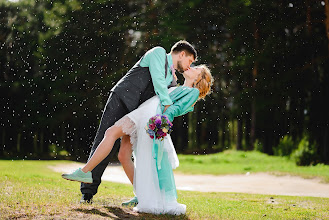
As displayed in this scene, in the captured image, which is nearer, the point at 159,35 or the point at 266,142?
the point at 266,142

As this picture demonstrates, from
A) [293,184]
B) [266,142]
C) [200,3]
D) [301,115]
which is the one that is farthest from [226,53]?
[293,184]

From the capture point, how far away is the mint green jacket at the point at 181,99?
18.4 ft

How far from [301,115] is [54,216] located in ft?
49.7

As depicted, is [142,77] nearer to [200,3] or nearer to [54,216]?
[54,216]

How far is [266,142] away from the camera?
70.3 ft

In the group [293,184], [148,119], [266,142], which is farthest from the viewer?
[266,142]

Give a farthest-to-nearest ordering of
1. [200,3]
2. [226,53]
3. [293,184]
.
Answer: [200,3], [226,53], [293,184]

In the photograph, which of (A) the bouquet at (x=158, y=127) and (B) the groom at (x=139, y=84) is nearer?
(A) the bouquet at (x=158, y=127)

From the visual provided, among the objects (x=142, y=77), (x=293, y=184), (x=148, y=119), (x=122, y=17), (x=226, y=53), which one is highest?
(x=122, y=17)

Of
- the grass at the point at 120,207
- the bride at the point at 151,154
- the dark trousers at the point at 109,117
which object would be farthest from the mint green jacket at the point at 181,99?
the grass at the point at 120,207

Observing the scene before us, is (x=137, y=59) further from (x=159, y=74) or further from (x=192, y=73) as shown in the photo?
(x=159, y=74)

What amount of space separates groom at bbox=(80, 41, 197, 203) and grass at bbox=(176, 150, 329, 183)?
7120mm

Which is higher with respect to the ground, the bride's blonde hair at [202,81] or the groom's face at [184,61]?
the groom's face at [184,61]

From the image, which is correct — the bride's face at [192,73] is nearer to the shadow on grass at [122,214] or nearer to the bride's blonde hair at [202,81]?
the bride's blonde hair at [202,81]
